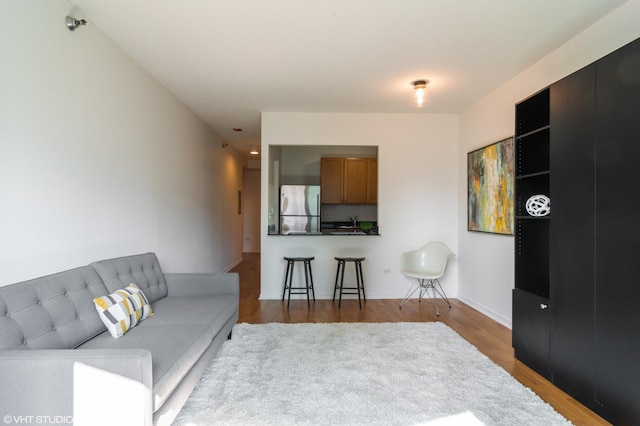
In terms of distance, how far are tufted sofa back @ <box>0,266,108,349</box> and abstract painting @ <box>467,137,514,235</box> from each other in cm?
379

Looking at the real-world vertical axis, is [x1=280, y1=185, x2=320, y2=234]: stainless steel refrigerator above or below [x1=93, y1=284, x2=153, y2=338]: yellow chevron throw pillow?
above

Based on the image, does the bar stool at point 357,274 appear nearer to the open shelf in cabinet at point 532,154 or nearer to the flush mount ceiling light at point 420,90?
the flush mount ceiling light at point 420,90

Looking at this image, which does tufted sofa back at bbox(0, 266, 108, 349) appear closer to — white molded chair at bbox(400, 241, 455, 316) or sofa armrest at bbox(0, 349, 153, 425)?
sofa armrest at bbox(0, 349, 153, 425)

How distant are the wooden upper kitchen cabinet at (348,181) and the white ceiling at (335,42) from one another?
8.53 feet

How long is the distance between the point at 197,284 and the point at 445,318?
2810 millimetres

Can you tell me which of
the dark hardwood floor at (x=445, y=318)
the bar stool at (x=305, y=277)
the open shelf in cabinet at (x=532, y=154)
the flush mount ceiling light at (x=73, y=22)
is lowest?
the dark hardwood floor at (x=445, y=318)

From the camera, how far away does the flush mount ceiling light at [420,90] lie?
3.65 meters

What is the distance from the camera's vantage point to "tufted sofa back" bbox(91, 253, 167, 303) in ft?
7.65

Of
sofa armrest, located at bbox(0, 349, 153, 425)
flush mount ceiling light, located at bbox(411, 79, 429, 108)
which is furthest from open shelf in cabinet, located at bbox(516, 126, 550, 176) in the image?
sofa armrest, located at bbox(0, 349, 153, 425)

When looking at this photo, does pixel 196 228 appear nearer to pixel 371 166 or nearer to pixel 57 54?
pixel 57 54

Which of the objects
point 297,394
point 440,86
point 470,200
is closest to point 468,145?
point 470,200

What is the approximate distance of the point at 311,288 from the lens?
184 inches

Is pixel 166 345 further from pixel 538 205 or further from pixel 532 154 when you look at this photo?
pixel 532 154

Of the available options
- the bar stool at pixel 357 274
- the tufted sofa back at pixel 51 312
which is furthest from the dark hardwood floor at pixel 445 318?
the tufted sofa back at pixel 51 312
